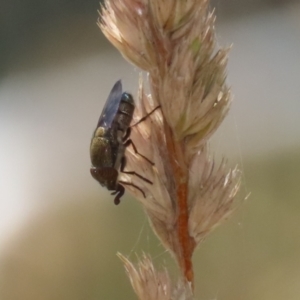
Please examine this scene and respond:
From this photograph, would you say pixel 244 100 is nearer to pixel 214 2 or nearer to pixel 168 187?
pixel 214 2

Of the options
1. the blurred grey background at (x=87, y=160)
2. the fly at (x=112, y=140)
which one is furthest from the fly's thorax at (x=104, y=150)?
the blurred grey background at (x=87, y=160)

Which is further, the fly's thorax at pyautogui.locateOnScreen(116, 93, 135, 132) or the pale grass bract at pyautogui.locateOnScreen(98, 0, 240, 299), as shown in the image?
the fly's thorax at pyautogui.locateOnScreen(116, 93, 135, 132)

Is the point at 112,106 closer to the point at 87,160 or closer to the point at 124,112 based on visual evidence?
the point at 124,112

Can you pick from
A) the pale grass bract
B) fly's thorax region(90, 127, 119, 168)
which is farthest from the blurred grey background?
the pale grass bract

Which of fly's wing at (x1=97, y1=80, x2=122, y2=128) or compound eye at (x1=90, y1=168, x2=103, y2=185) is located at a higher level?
fly's wing at (x1=97, y1=80, x2=122, y2=128)

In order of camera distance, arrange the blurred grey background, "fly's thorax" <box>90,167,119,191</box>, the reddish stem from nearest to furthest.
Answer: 1. the reddish stem
2. "fly's thorax" <box>90,167,119,191</box>
3. the blurred grey background

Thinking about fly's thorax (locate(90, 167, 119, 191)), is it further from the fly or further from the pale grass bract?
the pale grass bract

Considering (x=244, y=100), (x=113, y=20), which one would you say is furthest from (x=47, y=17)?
(x=113, y=20)
